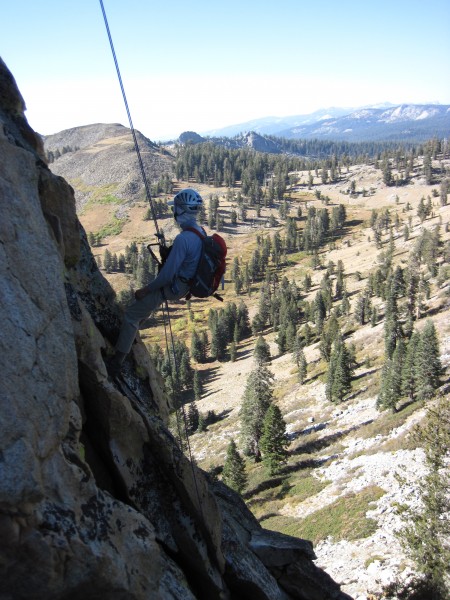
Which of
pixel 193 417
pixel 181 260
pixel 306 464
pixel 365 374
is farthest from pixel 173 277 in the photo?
pixel 193 417

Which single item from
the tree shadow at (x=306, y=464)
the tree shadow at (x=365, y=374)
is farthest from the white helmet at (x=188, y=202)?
the tree shadow at (x=365, y=374)

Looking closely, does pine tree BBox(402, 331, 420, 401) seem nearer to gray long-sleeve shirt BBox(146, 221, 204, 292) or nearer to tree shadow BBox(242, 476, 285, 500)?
tree shadow BBox(242, 476, 285, 500)

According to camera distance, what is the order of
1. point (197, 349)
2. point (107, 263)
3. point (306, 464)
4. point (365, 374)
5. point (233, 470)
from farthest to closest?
point (107, 263) < point (197, 349) < point (365, 374) < point (306, 464) < point (233, 470)

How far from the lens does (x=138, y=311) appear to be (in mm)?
8469

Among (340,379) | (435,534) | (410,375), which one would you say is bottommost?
(340,379)

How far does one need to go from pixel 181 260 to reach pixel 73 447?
364cm

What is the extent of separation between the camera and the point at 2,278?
5.44 meters

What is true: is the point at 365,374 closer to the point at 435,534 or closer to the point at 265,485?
the point at 265,485

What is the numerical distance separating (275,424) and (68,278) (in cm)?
4092

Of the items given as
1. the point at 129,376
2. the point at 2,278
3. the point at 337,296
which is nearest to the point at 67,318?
the point at 2,278

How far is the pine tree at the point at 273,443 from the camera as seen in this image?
4484 centimetres

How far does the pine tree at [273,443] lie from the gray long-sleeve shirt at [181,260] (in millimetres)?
39564

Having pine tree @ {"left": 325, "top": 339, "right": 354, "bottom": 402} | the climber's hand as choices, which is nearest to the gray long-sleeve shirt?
the climber's hand

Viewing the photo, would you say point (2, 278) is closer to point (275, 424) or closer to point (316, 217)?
point (275, 424)
